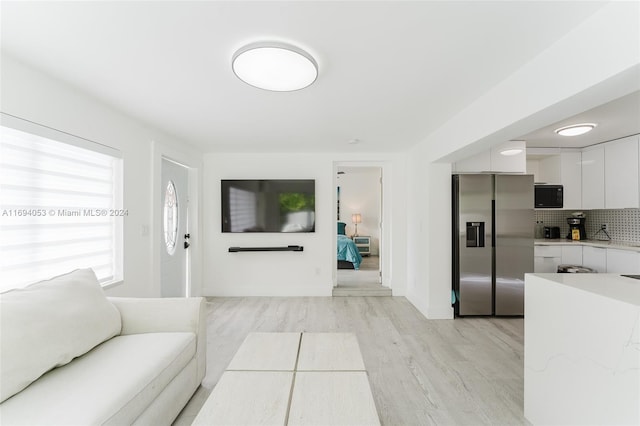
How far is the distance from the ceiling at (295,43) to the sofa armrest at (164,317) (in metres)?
1.61

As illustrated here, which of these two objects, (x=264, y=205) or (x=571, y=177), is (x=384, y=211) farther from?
(x=571, y=177)

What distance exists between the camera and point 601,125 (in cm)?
319

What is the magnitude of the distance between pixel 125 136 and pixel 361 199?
21.8 ft

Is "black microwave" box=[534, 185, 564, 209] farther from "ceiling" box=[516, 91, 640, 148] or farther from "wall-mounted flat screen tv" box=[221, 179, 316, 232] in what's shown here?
"wall-mounted flat screen tv" box=[221, 179, 316, 232]

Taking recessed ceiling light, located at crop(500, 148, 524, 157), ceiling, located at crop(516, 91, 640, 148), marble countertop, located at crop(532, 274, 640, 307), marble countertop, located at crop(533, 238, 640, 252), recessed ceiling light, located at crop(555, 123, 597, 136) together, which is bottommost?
marble countertop, located at crop(533, 238, 640, 252)

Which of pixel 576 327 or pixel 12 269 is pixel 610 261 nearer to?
pixel 576 327

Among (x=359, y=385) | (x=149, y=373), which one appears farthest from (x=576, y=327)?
(x=149, y=373)

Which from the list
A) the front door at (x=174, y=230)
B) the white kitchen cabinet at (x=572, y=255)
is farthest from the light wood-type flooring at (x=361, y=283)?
the white kitchen cabinet at (x=572, y=255)

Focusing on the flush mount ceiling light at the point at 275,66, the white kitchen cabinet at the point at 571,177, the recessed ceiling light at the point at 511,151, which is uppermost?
the flush mount ceiling light at the point at 275,66

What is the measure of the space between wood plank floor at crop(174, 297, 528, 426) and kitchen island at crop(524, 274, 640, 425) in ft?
1.25

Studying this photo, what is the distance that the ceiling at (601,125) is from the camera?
8.61ft

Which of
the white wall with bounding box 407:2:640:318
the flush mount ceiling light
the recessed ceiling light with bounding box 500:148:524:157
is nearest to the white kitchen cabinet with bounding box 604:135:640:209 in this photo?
the recessed ceiling light with bounding box 500:148:524:157

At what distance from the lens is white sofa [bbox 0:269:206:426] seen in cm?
122

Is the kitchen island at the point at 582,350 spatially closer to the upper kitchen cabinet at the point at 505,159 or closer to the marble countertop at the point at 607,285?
the marble countertop at the point at 607,285
